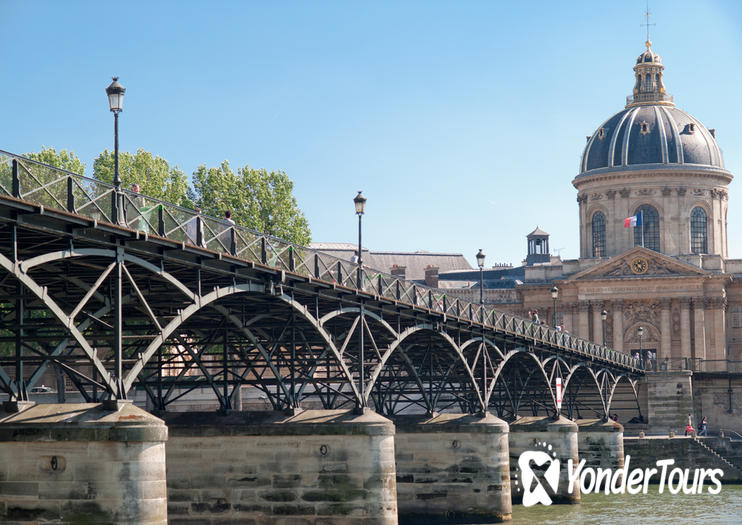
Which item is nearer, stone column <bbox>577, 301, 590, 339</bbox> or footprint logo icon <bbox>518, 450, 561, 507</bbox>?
footprint logo icon <bbox>518, 450, 561, 507</bbox>

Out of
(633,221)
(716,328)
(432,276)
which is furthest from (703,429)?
(432,276)

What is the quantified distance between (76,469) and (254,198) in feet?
228

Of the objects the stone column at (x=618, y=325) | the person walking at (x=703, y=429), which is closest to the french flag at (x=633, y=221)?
the stone column at (x=618, y=325)

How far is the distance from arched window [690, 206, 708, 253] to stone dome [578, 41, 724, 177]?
16.3ft

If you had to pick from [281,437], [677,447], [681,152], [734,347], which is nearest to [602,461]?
[677,447]

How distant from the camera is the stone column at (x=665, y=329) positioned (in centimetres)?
12531

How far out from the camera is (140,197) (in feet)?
100

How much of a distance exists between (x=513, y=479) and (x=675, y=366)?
193 ft

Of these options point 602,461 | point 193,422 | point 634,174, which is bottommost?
point 602,461

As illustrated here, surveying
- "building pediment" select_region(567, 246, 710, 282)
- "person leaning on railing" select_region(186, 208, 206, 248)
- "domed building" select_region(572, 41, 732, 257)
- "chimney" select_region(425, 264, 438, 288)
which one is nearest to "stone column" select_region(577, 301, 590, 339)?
"building pediment" select_region(567, 246, 710, 282)

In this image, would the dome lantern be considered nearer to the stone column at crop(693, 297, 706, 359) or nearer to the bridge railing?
the stone column at crop(693, 297, 706, 359)

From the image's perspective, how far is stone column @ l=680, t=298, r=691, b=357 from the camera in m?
124

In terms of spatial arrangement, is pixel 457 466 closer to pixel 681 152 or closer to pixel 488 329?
pixel 488 329

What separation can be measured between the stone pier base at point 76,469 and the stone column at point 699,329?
335 feet
